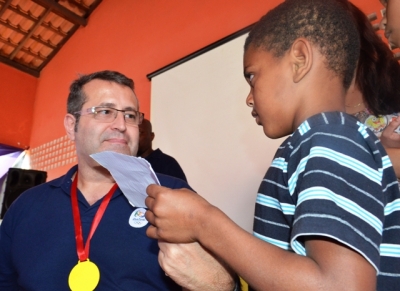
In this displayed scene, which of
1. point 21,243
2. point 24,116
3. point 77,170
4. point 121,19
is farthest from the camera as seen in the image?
point 24,116

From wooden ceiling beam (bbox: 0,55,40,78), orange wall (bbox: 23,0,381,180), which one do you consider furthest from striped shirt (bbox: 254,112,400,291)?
wooden ceiling beam (bbox: 0,55,40,78)

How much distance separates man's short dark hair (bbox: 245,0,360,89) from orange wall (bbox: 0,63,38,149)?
587cm

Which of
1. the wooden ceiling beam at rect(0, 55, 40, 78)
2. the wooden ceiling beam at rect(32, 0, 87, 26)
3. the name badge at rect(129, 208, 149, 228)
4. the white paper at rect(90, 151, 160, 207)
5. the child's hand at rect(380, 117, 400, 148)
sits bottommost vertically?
the name badge at rect(129, 208, 149, 228)

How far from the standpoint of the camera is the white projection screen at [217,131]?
105 inches

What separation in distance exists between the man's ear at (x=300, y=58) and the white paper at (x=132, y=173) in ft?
1.15

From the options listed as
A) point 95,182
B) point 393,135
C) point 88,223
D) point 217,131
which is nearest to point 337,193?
point 393,135

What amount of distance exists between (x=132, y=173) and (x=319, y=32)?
0.49m

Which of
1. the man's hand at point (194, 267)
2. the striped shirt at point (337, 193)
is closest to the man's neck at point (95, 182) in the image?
the man's hand at point (194, 267)

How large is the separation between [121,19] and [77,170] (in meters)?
3.65

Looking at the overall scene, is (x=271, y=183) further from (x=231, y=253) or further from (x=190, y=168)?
(x=190, y=168)

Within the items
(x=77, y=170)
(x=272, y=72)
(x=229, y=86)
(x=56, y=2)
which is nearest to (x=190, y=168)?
(x=229, y=86)

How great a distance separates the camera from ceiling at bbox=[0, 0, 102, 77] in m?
5.10

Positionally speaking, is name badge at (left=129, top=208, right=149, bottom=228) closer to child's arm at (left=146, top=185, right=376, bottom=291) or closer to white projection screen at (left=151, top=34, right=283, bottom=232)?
child's arm at (left=146, top=185, right=376, bottom=291)

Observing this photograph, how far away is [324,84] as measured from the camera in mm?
734
